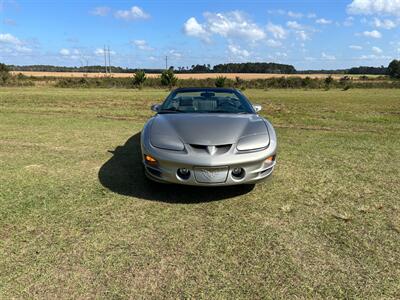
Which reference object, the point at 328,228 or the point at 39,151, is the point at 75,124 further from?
the point at 328,228

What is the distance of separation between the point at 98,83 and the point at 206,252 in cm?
4836

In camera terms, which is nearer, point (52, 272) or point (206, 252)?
point (52, 272)

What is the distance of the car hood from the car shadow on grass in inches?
27.6

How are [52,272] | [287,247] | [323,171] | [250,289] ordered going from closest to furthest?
1. [250,289]
2. [52,272]
3. [287,247]
4. [323,171]

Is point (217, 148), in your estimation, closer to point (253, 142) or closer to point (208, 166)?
point (208, 166)

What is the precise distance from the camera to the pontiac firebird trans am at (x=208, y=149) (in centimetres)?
347

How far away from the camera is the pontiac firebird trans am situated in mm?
3471

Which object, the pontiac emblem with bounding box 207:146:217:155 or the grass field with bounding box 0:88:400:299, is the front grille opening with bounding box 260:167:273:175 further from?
the pontiac emblem with bounding box 207:146:217:155

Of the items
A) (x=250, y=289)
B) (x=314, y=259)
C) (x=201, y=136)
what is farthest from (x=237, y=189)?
(x=250, y=289)

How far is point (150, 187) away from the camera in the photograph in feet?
13.8

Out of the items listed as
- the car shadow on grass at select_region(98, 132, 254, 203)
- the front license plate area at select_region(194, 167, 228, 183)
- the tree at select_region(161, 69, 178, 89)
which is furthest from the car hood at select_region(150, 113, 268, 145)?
the tree at select_region(161, 69, 178, 89)

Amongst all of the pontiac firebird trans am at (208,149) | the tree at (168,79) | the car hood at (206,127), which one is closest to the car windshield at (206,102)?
the car hood at (206,127)

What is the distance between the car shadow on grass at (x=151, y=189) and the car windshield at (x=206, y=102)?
3.54 ft

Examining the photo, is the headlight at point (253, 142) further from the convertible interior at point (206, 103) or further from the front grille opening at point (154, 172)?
the convertible interior at point (206, 103)
